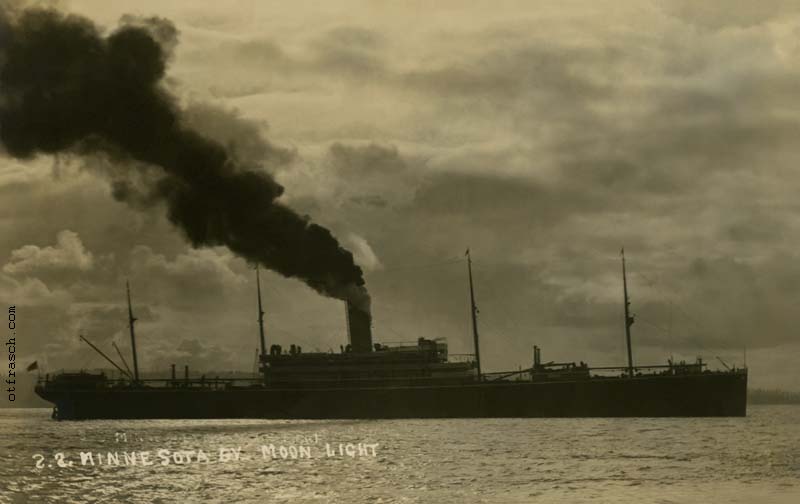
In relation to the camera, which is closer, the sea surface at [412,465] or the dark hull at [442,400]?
the sea surface at [412,465]

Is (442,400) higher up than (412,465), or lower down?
higher up

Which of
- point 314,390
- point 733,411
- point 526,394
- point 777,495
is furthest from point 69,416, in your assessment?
point 777,495

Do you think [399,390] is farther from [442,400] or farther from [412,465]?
[412,465]

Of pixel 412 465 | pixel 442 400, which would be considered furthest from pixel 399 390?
pixel 412 465

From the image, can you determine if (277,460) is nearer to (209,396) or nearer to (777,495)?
(777,495)
